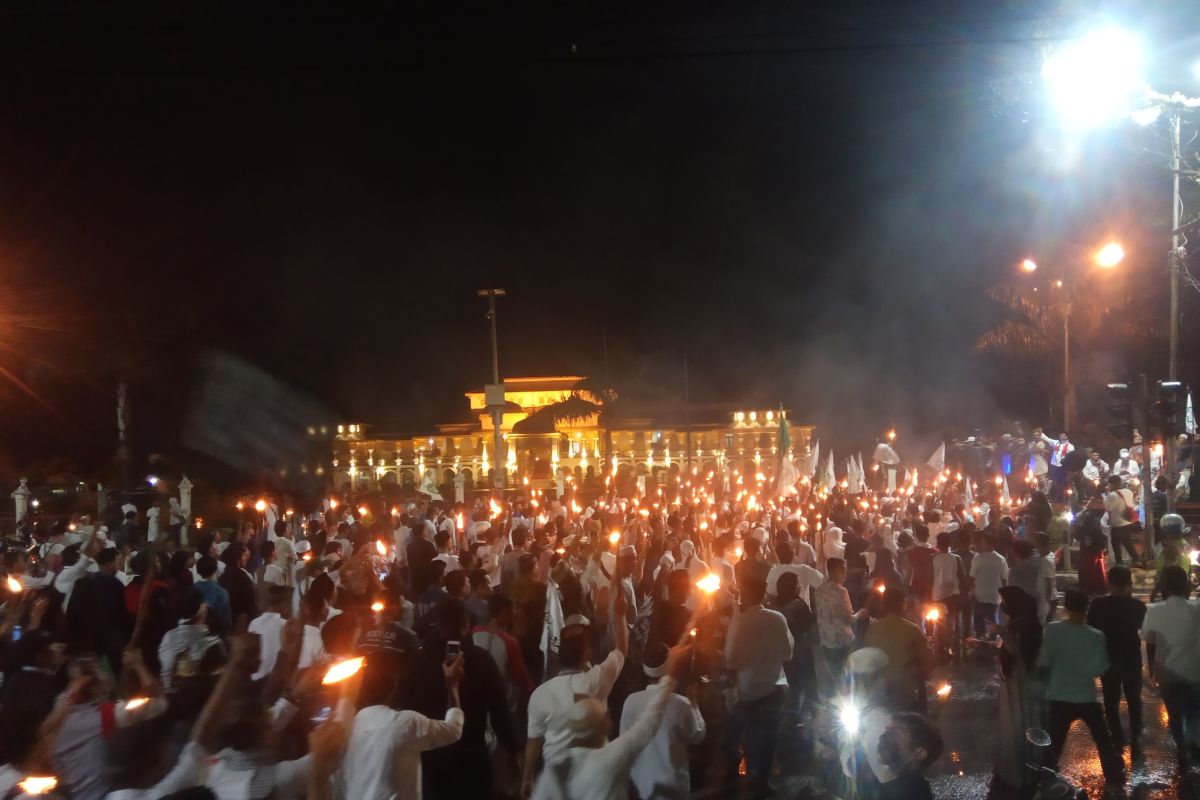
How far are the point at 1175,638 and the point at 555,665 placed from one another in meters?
4.50

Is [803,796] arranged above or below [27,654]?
below

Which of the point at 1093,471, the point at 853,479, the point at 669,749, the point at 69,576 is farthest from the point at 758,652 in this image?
the point at 853,479

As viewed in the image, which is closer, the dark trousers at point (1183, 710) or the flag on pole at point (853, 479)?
the dark trousers at point (1183, 710)

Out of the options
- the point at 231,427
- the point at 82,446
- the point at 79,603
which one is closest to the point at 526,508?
the point at 79,603

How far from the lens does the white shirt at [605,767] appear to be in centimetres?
400

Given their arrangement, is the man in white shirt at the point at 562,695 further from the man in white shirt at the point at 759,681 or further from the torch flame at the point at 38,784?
the man in white shirt at the point at 759,681

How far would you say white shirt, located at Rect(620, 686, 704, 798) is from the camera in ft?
15.2

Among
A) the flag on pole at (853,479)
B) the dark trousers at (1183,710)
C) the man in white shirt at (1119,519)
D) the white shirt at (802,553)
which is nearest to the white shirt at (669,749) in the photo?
the dark trousers at (1183,710)

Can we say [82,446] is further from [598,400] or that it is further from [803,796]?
[598,400]

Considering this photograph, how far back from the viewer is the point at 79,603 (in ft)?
26.1

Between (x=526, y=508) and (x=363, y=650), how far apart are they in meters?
19.0

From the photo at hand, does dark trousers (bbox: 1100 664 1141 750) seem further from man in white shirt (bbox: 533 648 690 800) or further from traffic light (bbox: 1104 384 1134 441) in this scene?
traffic light (bbox: 1104 384 1134 441)

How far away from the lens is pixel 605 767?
402 cm

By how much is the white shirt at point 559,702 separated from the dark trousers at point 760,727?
2.35 meters
